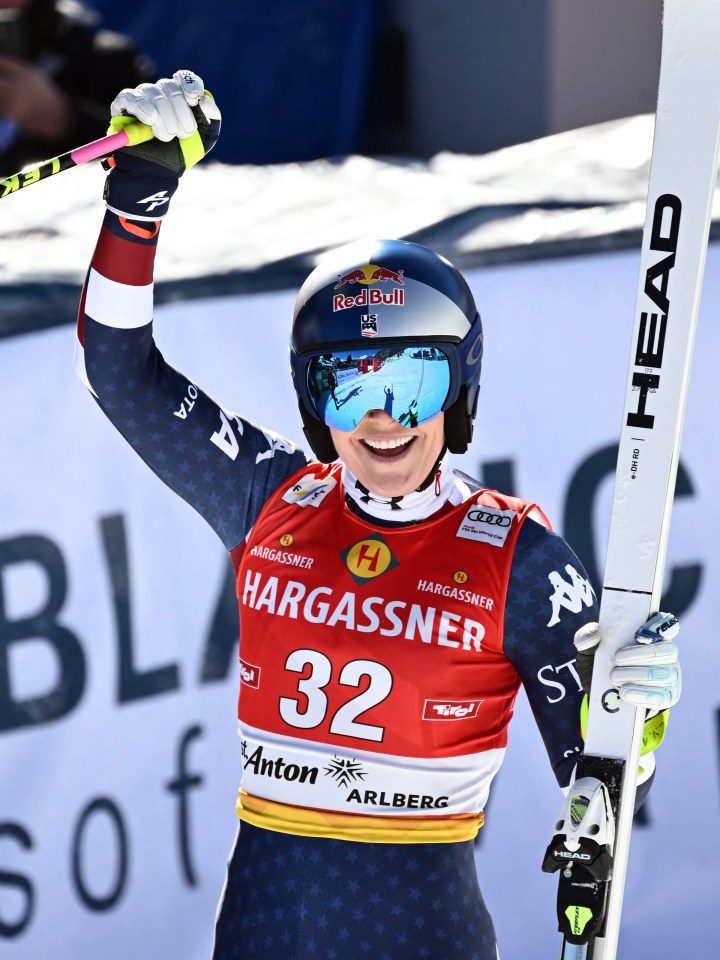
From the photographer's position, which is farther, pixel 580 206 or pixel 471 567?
pixel 580 206

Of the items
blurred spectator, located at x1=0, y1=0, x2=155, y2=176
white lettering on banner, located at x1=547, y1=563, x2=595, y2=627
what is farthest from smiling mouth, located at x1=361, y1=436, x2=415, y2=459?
blurred spectator, located at x1=0, y1=0, x2=155, y2=176

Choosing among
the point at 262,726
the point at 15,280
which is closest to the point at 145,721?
the point at 15,280

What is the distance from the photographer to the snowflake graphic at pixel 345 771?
222 cm

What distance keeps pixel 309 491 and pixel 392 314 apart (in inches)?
13.7

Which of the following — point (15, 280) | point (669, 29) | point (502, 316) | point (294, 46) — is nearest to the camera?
point (669, 29)

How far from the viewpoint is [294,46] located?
6891mm

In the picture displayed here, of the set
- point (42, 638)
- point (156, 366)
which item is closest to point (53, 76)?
point (42, 638)

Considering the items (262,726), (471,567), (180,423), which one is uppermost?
(180,423)

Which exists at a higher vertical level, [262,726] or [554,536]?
[554,536]

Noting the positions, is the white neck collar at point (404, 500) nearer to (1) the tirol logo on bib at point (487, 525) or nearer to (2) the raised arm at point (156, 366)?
(1) the tirol logo on bib at point (487, 525)

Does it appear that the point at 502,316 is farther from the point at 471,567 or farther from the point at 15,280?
the point at 471,567

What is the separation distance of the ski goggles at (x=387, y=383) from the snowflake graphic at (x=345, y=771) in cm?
51

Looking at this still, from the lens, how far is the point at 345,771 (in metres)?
2.22

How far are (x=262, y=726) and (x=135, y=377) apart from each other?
1.92 ft
